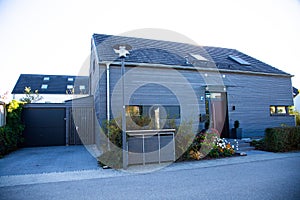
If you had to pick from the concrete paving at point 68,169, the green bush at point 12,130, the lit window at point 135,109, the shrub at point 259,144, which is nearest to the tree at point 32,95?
the green bush at point 12,130

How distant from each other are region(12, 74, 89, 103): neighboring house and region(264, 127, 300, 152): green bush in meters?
19.3

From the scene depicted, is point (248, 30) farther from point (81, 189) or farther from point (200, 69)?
point (81, 189)

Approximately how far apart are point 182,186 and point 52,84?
25373 mm

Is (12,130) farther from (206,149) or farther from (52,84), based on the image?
(52,84)

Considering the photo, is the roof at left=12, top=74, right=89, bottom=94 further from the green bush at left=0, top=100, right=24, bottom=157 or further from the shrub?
the shrub

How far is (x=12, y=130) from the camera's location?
32.4ft

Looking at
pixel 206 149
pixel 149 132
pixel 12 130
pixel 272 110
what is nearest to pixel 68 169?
pixel 149 132

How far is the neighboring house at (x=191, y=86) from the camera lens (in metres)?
9.30

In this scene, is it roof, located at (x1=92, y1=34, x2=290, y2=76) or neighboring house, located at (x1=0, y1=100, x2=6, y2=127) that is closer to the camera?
neighboring house, located at (x1=0, y1=100, x2=6, y2=127)

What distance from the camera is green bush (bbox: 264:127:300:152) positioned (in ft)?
26.4

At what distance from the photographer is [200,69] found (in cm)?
1069

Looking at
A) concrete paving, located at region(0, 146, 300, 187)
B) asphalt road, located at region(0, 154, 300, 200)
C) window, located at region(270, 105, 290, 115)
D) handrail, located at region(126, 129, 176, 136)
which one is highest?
window, located at region(270, 105, 290, 115)

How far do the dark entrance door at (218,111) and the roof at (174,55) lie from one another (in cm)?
159

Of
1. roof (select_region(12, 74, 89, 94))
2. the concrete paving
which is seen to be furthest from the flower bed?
roof (select_region(12, 74, 89, 94))
